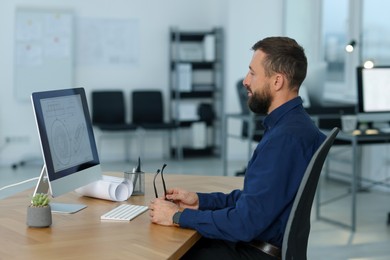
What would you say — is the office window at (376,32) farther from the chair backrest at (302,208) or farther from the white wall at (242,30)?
the chair backrest at (302,208)

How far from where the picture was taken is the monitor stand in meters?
2.57

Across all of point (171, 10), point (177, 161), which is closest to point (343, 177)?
point (177, 161)

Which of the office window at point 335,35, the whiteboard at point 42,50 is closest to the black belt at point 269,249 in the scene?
the office window at point 335,35

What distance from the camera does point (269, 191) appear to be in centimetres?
221

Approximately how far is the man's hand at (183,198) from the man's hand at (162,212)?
8.3 inches

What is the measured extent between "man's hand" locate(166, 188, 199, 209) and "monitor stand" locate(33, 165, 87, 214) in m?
0.34

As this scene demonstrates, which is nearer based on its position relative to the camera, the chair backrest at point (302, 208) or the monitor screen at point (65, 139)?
the chair backrest at point (302, 208)

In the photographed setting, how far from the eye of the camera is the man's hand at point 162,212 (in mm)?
2375

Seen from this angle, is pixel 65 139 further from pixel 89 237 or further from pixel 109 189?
pixel 89 237

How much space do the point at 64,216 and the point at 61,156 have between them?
222mm

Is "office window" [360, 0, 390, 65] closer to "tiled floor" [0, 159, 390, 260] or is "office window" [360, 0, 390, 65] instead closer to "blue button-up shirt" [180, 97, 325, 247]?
"tiled floor" [0, 159, 390, 260]

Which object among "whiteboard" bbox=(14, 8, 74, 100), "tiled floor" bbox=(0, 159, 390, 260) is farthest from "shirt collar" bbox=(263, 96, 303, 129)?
"whiteboard" bbox=(14, 8, 74, 100)

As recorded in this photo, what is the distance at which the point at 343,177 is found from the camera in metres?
7.63

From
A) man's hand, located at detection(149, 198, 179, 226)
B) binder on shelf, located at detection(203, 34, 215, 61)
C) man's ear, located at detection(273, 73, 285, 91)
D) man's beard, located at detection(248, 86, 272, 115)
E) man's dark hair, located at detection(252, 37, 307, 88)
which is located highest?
binder on shelf, located at detection(203, 34, 215, 61)
